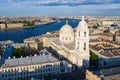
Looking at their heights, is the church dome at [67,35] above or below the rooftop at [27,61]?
above

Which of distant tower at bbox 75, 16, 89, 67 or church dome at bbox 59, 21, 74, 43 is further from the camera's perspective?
church dome at bbox 59, 21, 74, 43

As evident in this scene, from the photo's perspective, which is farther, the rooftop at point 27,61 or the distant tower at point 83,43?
the distant tower at point 83,43

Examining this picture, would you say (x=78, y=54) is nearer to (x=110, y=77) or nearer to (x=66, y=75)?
(x=66, y=75)

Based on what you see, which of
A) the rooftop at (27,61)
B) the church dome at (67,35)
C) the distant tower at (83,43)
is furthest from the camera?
the church dome at (67,35)

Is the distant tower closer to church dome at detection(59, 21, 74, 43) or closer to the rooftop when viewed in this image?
the rooftop

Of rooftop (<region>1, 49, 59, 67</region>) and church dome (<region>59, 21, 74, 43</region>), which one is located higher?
church dome (<region>59, 21, 74, 43</region>)

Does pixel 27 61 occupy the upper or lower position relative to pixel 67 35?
lower

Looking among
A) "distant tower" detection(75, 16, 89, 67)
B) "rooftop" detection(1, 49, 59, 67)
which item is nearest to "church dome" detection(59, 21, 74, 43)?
"distant tower" detection(75, 16, 89, 67)

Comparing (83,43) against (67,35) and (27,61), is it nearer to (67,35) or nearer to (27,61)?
(27,61)

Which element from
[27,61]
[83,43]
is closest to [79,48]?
[83,43]

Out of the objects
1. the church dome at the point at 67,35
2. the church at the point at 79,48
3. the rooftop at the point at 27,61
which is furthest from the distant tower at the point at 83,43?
the church dome at the point at 67,35

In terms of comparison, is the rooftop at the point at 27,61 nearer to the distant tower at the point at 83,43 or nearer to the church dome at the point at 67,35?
the distant tower at the point at 83,43

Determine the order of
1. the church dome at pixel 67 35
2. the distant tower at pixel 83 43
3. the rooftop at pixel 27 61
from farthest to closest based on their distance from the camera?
the church dome at pixel 67 35, the distant tower at pixel 83 43, the rooftop at pixel 27 61
